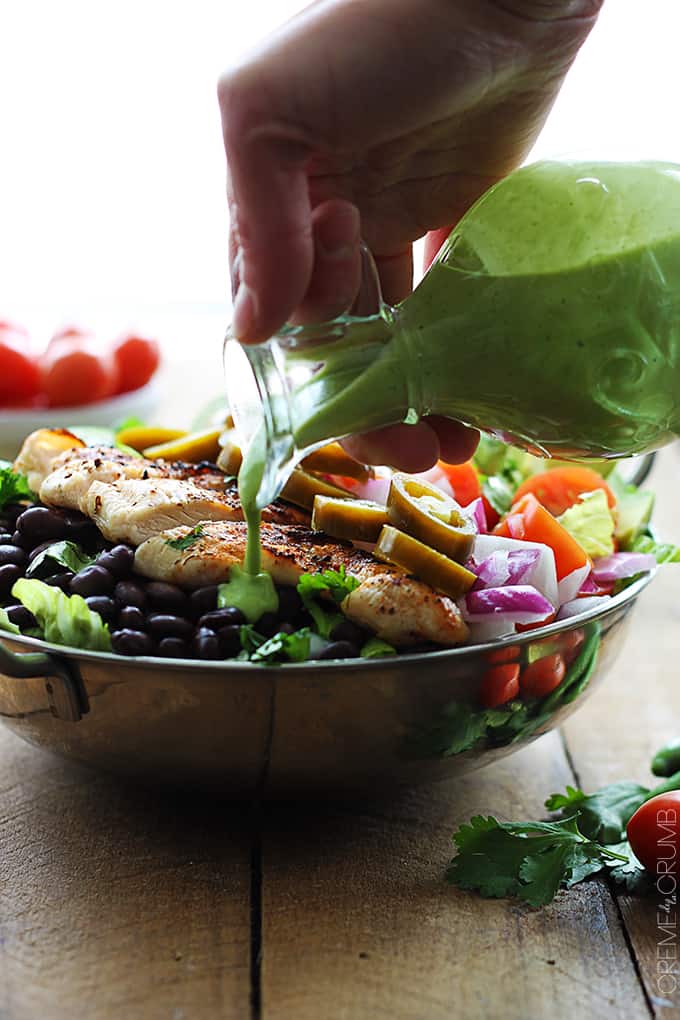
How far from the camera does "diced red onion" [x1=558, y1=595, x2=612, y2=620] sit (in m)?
1.72

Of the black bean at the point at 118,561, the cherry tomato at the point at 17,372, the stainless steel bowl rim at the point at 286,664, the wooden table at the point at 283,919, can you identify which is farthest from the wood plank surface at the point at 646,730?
the cherry tomato at the point at 17,372

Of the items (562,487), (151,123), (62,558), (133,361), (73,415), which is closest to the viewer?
(62,558)

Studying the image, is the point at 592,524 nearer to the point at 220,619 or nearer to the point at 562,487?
the point at 562,487

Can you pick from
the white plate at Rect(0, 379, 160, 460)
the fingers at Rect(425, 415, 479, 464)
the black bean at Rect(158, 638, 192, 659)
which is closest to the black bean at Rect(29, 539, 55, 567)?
the black bean at Rect(158, 638, 192, 659)

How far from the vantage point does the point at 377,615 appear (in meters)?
1.54

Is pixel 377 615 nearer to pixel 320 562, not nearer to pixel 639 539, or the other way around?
pixel 320 562

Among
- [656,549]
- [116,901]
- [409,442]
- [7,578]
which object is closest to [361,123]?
[409,442]

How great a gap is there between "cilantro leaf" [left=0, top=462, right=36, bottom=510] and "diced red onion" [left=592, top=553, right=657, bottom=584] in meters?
0.96

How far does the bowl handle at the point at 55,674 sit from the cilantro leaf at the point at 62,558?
0.19 metres

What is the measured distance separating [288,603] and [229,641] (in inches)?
5.3

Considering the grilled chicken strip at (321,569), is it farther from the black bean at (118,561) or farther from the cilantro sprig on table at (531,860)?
the cilantro sprig on table at (531,860)

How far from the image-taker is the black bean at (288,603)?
1604 millimetres

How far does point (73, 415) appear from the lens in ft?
11.2

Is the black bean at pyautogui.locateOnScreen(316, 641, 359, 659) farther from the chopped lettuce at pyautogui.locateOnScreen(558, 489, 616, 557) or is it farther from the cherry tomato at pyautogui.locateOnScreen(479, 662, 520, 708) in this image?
the chopped lettuce at pyautogui.locateOnScreen(558, 489, 616, 557)
